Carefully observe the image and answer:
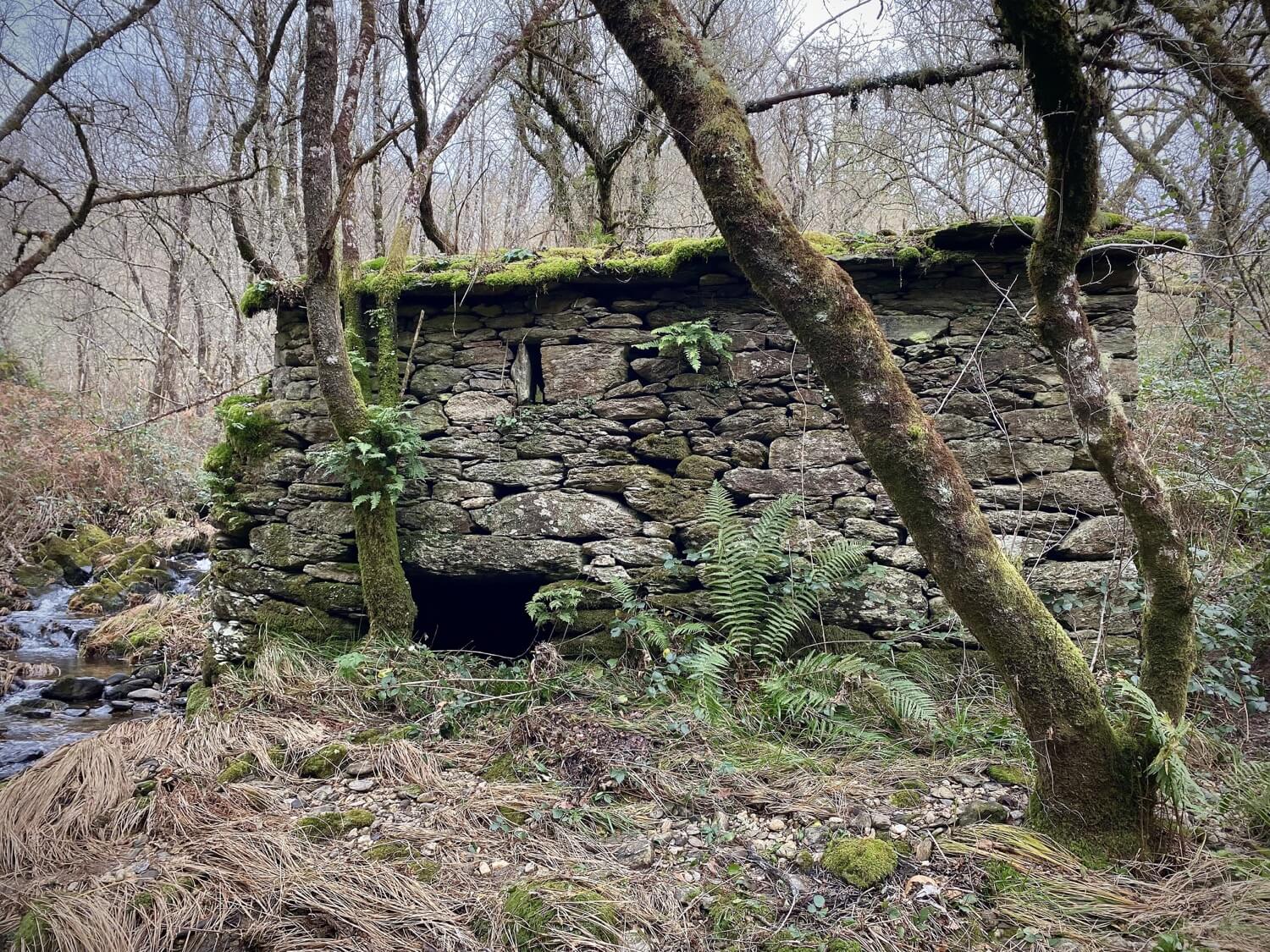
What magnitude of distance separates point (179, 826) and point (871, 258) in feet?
15.5

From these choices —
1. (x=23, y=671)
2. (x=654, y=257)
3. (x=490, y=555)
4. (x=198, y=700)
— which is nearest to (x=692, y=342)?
(x=654, y=257)

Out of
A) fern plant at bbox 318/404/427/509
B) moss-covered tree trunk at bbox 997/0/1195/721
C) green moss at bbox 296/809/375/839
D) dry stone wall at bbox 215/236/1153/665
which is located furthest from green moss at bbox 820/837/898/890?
fern plant at bbox 318/404/427/509

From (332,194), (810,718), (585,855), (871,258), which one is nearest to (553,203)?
(332,194)

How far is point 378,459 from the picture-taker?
14.6 feet

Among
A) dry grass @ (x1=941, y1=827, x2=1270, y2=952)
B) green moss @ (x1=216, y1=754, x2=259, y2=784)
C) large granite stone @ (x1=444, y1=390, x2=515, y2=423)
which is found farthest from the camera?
large granite stone @ (x1=444, y1=390, x2=515, y2=423)

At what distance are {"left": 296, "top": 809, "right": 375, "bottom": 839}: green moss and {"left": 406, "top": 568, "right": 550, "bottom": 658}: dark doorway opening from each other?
6.69 ft

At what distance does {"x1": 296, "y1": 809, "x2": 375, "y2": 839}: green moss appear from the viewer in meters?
2.84

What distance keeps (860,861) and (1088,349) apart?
218 centimetres

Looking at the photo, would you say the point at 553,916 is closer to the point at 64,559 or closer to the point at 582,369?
the point at 582,369

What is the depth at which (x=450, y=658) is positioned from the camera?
4488 mm

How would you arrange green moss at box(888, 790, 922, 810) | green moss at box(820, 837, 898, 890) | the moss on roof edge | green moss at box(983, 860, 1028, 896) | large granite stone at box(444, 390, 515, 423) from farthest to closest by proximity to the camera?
large granite stone at box(444, 390, 515, 423), the moss on roof edge, green moss at box(888, 790, 922, 810), green moss at box(820, 837, 898, 890), green moss at box(983, 860, 1028, 896)

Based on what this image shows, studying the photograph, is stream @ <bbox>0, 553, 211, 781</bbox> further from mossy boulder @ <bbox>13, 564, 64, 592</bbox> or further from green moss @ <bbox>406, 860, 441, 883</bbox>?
green moss @ <bbox>406, 860, 441, 883</bbox>

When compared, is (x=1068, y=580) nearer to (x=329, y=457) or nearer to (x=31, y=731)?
(x=329, y=457)

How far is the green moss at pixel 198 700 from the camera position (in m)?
4.17
